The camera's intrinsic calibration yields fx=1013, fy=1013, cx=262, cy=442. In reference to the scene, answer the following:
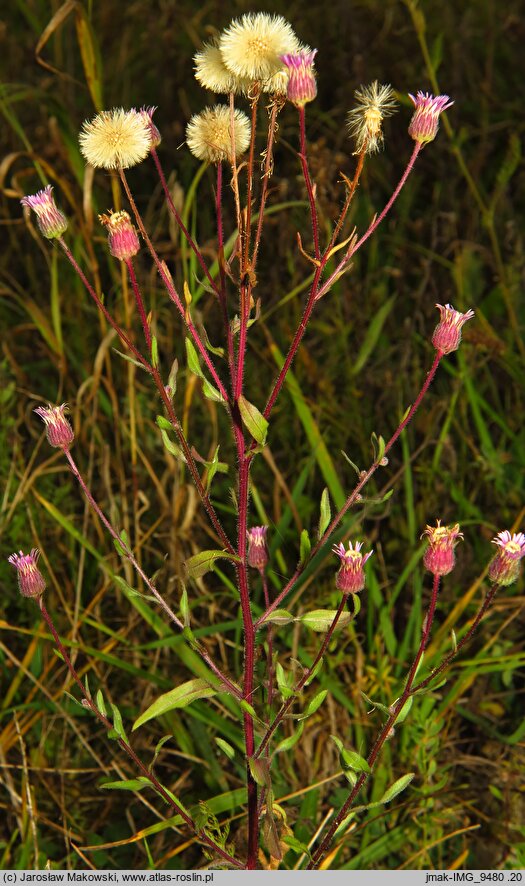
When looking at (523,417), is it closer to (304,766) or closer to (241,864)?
(304,766)

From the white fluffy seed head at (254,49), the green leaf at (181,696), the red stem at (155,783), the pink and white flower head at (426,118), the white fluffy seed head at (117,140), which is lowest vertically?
the red stem at (155,783)

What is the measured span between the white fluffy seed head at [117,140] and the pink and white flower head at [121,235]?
8 centimetres

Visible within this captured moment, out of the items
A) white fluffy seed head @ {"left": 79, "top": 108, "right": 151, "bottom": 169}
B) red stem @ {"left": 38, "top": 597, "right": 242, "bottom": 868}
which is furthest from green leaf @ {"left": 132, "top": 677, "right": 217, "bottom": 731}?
white fluffy seed head @ {"left": 79, "top": 108, "right": 151, "bottom": 169}

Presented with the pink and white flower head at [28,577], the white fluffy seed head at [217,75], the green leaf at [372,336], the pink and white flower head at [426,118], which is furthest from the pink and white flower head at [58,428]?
the green leaf at [372,336]

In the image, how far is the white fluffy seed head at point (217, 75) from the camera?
1522mm

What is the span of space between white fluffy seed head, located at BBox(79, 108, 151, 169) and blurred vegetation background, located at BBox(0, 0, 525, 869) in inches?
28.8

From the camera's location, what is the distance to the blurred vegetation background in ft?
7.30

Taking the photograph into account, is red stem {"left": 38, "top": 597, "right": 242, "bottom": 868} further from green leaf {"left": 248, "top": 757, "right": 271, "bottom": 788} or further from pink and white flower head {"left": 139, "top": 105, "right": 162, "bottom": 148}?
pink and white flower head {"left": 139, "top": 105, "right": 162, "bottom": 148}

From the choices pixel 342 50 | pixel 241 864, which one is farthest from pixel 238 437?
pixel 342 50

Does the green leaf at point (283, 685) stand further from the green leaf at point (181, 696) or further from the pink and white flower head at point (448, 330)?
the pink and white flower head at point (448, 330)

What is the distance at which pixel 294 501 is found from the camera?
252 cm

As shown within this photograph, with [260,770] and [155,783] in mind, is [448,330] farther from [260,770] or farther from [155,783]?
[155,783]

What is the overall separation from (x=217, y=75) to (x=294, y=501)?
122 cm

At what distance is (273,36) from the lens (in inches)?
57.4
